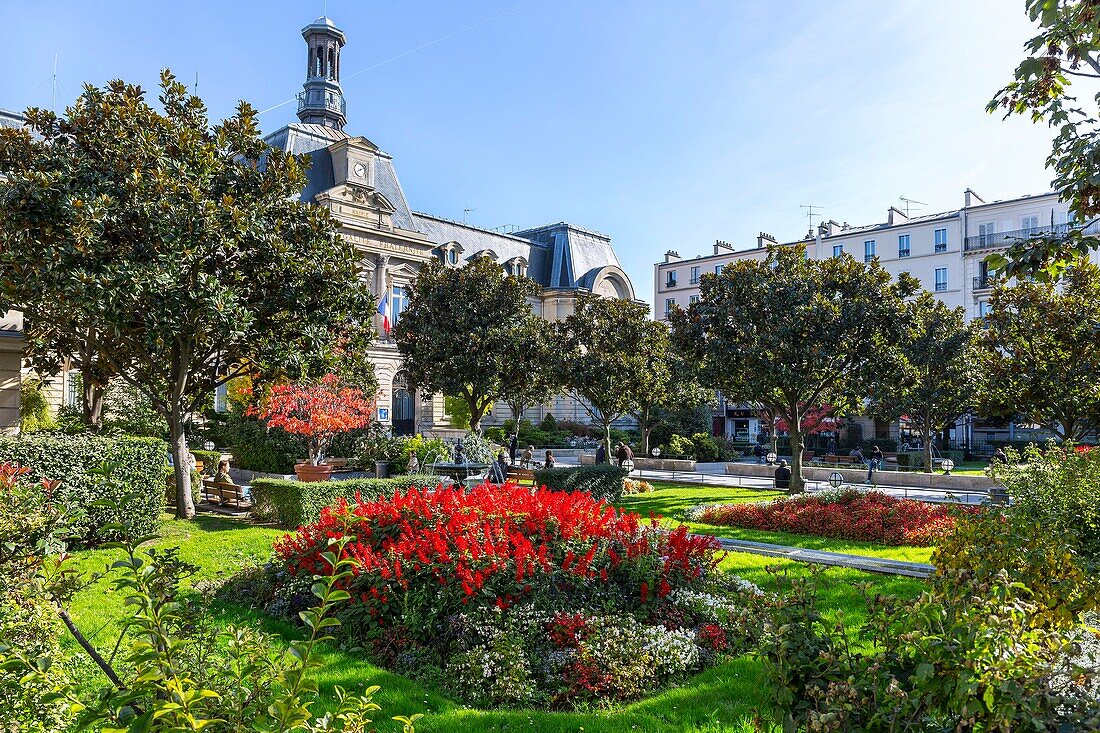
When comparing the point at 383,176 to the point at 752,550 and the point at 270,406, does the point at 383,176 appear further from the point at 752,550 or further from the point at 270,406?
the point at 752,550

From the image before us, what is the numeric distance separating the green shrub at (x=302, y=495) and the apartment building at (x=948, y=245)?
35.8 m

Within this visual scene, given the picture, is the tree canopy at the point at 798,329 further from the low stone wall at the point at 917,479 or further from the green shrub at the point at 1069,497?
the green shrub at the point at 1069,497

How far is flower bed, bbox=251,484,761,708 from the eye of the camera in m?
6.18

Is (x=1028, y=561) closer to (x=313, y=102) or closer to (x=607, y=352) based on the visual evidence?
(x=607, y=352)

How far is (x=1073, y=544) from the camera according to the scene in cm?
747

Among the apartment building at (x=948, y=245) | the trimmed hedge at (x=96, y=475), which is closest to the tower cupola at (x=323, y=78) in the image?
the apartment building at (x=948, y=245)

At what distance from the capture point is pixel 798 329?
1878 cm

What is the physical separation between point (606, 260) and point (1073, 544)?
202ft

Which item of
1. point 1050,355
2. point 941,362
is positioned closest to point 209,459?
point 1050,355

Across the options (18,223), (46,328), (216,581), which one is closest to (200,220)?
(18,223)

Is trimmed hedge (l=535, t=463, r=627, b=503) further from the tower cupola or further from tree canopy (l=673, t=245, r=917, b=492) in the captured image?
the tower cupola

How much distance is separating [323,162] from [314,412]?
1068 inches

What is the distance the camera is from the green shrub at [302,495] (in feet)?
45.0

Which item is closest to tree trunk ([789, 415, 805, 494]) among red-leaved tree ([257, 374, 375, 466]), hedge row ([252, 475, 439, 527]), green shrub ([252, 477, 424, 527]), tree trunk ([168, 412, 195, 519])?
hedge row ([252, 475, 439, 527])
